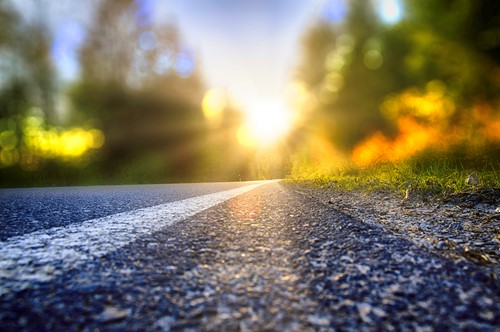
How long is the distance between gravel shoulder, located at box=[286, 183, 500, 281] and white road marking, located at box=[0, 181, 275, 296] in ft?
5.63

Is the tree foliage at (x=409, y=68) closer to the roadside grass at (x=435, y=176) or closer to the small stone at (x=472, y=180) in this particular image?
the roadside grass at (x=435, y=176)

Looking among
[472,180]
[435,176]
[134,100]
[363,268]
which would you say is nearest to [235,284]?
[363,268]

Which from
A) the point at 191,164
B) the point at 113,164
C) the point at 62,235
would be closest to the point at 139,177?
the point at 113,164

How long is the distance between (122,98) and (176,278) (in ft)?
41.8

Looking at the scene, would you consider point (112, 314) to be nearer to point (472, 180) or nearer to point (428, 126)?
point (472, 180)

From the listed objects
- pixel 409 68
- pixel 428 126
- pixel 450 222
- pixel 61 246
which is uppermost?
pixel 409 68

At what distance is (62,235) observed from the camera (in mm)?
1806

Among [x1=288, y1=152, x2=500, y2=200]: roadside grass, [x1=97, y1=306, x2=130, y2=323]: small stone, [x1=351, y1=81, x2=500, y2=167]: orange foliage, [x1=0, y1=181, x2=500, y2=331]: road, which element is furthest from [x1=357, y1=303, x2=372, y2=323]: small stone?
[x1=351, y1=81, x2=500, y2=167]: orange foliage

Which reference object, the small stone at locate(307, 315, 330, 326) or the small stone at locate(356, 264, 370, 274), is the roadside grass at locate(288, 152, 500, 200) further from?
the small stone at locate(307, 315, 330, 326)

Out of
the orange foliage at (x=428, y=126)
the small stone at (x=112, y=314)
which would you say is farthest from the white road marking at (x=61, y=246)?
the orange foliage at (x=428, y=126)

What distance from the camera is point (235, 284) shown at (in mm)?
1134

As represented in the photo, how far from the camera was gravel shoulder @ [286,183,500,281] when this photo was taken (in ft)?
4.85

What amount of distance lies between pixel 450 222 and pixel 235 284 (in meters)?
1.94

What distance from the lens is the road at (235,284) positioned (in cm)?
87
